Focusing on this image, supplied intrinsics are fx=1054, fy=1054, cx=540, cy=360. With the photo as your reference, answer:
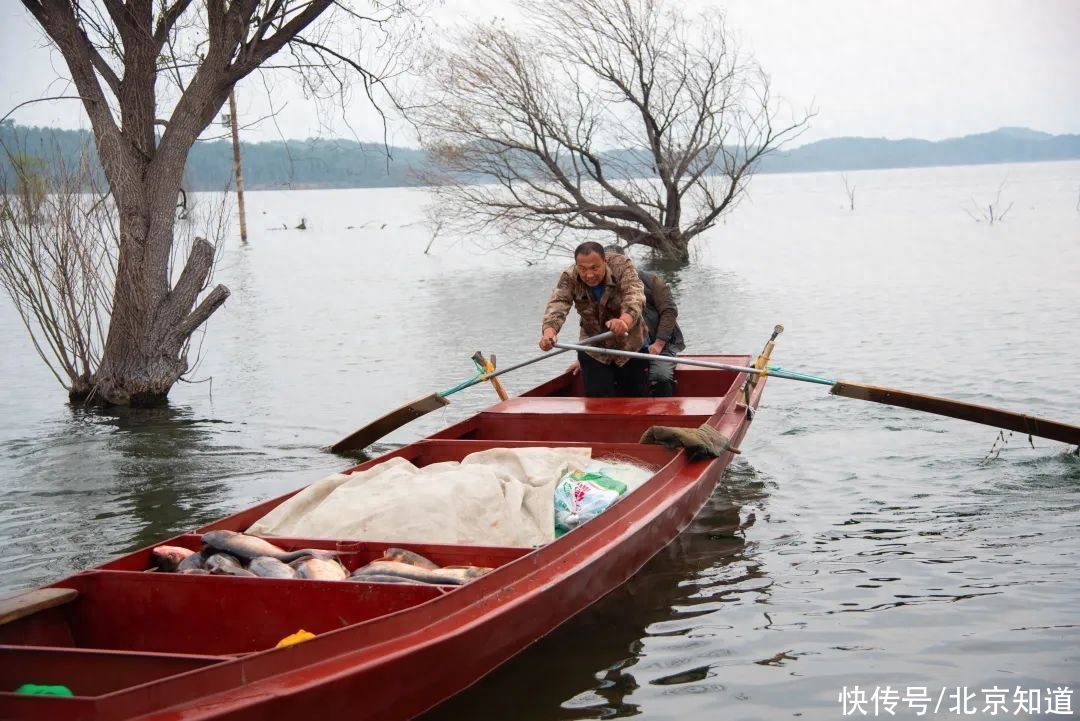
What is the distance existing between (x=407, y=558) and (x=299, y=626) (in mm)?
646

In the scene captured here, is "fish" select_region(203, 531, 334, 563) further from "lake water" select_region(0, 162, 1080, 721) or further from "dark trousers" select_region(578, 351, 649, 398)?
"dark trousers" select_region(578, 351, 649, 398)

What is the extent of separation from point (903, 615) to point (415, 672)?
3.03m

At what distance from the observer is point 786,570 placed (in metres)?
6.67

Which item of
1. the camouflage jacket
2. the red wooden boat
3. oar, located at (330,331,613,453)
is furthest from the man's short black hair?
the red wooden boat

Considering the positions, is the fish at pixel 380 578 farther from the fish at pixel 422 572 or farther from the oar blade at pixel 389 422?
the oar blade at pixel 389 422

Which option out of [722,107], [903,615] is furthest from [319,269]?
[903,615]

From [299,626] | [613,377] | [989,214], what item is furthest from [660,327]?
[989,214]

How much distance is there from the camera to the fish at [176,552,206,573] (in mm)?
5031

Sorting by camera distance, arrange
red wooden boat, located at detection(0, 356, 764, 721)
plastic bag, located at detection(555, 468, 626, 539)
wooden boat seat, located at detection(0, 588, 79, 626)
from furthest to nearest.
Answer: plastic bag, located at detection(555, 468, 626, 539) → wooden boat seat, located at detection(0, 588, 79, 626) → red wooden boat, located at detection(0, 356, 764, 721)

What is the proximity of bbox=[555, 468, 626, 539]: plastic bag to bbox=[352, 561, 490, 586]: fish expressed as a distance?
101 cm

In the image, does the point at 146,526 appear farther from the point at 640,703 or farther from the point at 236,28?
the point at 236,28

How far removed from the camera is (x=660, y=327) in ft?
31.1

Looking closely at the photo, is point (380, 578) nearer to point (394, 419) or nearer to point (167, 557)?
point (167, 557)

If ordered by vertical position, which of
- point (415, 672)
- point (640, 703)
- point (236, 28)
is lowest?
point (640, 703)
